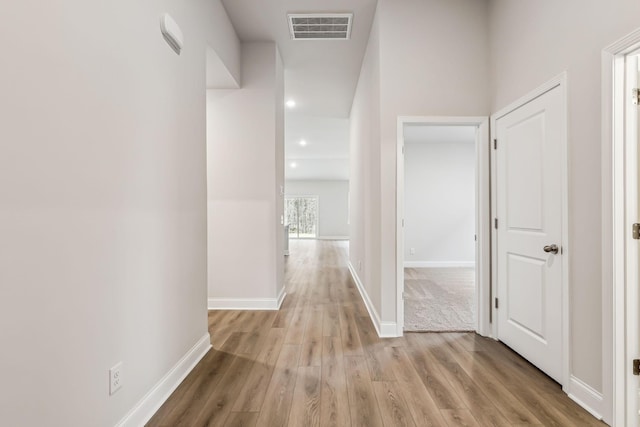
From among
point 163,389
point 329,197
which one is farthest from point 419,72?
point 329,197

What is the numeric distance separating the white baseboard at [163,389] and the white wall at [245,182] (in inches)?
47.4

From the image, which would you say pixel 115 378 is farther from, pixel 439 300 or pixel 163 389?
pixel 439 300

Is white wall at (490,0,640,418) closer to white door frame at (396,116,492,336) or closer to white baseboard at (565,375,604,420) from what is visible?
white baseboard at (565,375,604,420)

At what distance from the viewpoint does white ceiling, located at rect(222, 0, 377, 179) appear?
10.2 feet

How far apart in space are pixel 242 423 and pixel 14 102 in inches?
69.3

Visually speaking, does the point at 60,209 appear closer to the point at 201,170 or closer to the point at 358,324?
the point at 201,170

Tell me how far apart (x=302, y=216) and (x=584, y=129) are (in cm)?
1234

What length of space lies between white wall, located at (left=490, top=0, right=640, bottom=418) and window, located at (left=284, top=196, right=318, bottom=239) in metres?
11.9

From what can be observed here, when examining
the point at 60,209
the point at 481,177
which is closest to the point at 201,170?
the point at 60,209

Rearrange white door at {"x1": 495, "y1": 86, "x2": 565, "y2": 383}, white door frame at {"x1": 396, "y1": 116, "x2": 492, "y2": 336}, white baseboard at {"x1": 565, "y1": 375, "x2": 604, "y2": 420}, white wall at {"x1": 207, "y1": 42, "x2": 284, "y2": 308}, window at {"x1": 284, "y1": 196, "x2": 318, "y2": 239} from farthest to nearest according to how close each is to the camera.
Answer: window at {"x1": 284, "y1": 196, "x2": 318, "y2": 239} < white wall at {"x1": 207, "y1": 42, "x2": 284, "y2": 308} < white door frame at {"x1": 396, "y1": 116, "x2": 492, "y2": 336} < white door at {"x1": 495, "y1": 86, "x2": 565, "y2": 383} < white baseboard at {"x1": 565, "y1": 375, "x2": 604, "y2": 420}

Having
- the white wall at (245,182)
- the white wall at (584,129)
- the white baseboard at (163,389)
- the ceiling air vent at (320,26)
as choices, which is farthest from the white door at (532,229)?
the white baseboard at (163,389)

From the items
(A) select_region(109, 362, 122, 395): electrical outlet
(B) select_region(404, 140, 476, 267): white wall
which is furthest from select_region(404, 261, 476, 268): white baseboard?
(A) select_region(109, 362, 122, 395): electrical outlet

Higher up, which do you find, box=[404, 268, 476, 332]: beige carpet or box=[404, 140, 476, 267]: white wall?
box=[404, 140, 476, 267]: white wall

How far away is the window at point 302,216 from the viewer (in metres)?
13.9
